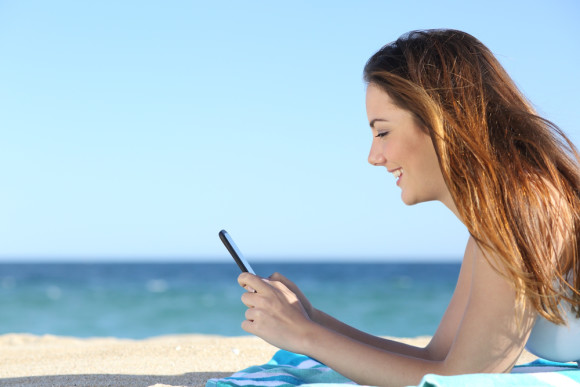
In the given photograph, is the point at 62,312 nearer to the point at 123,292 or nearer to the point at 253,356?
the point at 123,292

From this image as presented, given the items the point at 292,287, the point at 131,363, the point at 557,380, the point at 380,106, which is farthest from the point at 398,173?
the point at 131,363

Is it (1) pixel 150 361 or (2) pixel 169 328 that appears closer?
(1) pixel 150 361

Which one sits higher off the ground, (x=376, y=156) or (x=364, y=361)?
(x=376, y=156)

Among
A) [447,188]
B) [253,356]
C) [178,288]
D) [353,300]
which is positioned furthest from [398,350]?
[178,288]

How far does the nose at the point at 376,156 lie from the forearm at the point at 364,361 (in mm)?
582

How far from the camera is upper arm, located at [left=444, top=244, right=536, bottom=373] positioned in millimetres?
1743

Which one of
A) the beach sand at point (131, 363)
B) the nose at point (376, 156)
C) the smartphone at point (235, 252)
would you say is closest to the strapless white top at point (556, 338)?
the nose at point (376, 156)

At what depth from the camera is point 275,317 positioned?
1917mm

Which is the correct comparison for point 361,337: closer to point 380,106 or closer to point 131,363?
point 380,106

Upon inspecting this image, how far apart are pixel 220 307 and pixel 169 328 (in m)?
4.04

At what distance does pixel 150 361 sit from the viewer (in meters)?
→ 3.88

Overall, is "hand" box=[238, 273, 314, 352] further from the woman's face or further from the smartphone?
the woman's face

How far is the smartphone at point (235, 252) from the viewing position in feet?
7.34

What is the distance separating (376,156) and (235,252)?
0.58 meters
